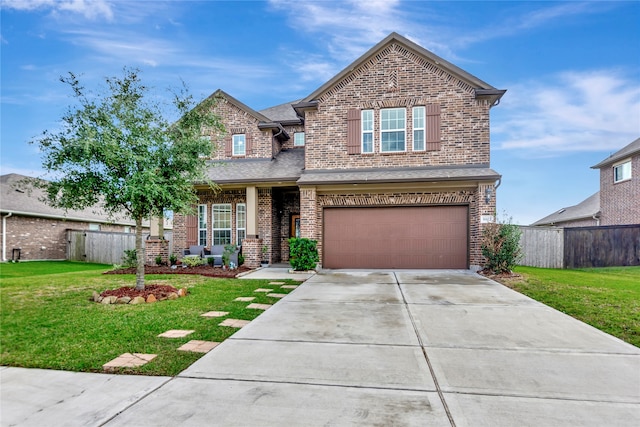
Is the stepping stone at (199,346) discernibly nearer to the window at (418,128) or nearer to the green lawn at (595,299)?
the green lawn at (595,299)

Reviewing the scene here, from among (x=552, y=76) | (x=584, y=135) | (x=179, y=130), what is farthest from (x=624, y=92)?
(x=179, y=130)

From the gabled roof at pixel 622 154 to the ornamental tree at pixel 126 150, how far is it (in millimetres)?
20494

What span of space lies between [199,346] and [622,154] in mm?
22368

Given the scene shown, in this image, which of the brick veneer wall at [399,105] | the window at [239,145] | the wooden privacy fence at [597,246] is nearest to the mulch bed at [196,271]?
the brick veneer wall at [399,105]

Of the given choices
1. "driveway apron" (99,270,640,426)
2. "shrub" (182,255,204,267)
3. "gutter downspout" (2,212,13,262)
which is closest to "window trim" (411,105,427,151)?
"driveway apron" (99,270,640,426)

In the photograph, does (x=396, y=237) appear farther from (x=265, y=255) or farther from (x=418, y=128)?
(x=265, y=255)

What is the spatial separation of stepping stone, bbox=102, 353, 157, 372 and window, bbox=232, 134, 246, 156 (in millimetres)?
11672

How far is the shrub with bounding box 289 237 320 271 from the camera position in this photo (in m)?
11.4

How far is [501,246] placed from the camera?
1034 centimetres

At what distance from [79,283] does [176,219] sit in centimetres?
519

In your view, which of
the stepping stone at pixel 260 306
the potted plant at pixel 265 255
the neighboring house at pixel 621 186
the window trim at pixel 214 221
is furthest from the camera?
the neighboring house at pixel 621 186

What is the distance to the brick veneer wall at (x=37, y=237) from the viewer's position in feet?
55.7

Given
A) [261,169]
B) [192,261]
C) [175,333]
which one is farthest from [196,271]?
[175,333]

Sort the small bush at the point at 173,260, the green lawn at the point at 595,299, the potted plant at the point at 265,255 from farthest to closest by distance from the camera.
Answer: the potted plant at the point at 265,255
the small bush at the point at 173,260
the green lawn at the point at 595,299
